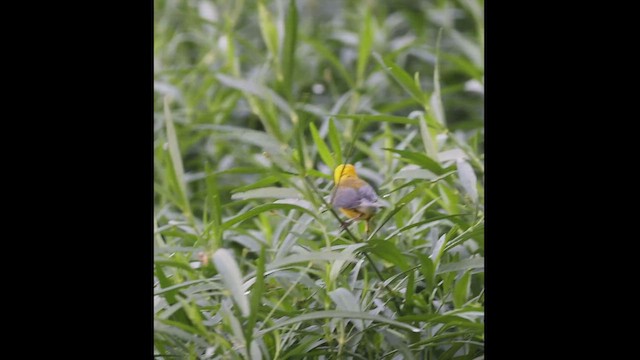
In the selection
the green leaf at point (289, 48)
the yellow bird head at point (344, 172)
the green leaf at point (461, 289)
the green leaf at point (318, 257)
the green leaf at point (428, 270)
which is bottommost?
the green leaf at point (461, 289)

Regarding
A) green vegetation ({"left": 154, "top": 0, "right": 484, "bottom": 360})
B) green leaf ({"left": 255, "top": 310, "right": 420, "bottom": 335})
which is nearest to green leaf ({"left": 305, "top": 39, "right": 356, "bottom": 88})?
green vegetation ({"left": 154, "top": 0, "right": 484, "bottom": 360})

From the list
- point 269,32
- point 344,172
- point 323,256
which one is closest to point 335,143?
point 344,172

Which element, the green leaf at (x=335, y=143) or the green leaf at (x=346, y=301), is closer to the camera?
the green leaf at (x=346, y=301)

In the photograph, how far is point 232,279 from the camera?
1.91ft

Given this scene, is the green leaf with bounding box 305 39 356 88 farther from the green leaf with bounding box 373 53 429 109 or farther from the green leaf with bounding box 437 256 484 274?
the green leaf with bounding box 437 256 484 274

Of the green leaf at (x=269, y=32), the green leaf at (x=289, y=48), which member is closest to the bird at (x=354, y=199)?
the green leaf at (x=289, y=48)

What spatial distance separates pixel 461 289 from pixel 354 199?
118 millimetres

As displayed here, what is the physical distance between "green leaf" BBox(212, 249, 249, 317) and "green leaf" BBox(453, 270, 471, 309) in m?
0.21

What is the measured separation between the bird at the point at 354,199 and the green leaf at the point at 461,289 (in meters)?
0.09

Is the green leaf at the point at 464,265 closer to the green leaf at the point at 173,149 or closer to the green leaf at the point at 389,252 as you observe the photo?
the green leaf at the point at 389,252

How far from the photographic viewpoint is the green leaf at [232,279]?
57cm
